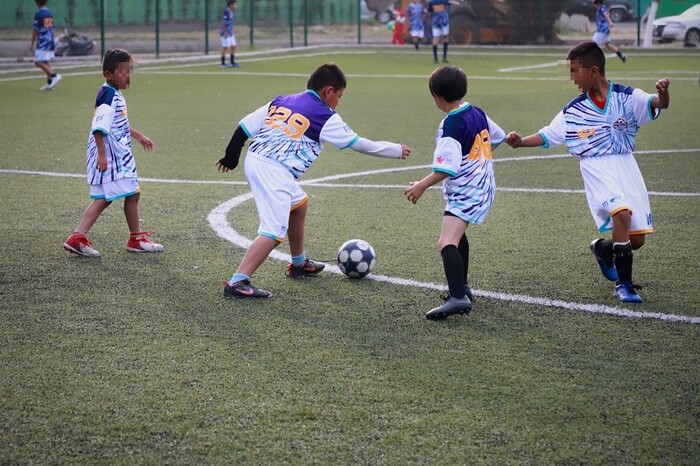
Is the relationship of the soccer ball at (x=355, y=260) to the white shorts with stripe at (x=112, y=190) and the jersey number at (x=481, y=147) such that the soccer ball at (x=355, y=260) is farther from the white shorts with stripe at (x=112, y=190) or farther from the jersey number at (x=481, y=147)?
the white shorts with stripe at (x=112, y=190)

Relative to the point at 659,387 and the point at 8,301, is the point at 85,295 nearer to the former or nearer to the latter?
the point at 8,301

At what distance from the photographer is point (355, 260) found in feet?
20.3

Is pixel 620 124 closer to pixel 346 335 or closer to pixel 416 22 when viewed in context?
pixel 346 335

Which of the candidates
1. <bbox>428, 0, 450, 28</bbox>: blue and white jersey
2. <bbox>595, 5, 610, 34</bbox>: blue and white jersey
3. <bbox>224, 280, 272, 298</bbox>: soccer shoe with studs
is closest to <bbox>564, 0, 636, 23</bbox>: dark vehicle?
<bbox>428, 0, 450, 28</bbox>: blue and white jersey

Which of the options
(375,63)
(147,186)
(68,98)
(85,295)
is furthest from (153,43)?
(85,295)

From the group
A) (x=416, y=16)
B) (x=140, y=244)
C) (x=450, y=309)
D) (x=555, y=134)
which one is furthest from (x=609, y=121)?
(x=416, y=16)

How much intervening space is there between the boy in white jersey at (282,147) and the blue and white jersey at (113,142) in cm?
133

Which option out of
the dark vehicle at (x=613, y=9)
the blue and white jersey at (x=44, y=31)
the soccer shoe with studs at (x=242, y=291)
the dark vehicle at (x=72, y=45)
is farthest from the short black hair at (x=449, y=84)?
the dark vehicle at (x=613, y=9)

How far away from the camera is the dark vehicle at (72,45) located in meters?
30.2

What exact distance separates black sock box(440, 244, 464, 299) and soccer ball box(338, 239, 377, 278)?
0.84m

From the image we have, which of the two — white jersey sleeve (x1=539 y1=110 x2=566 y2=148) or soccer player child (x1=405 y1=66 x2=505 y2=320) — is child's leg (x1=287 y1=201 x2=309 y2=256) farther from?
white jersey sleeve (x1=539 y1=110 x2=566 y2=148)

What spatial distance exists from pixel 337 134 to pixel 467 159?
79 cm

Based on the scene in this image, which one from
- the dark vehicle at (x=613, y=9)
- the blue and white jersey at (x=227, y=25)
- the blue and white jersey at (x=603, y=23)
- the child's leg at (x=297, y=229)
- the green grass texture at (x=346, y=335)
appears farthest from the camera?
the dark vehicle at (x=613, y=9)

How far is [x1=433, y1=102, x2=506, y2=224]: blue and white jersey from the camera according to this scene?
5.41 metres
